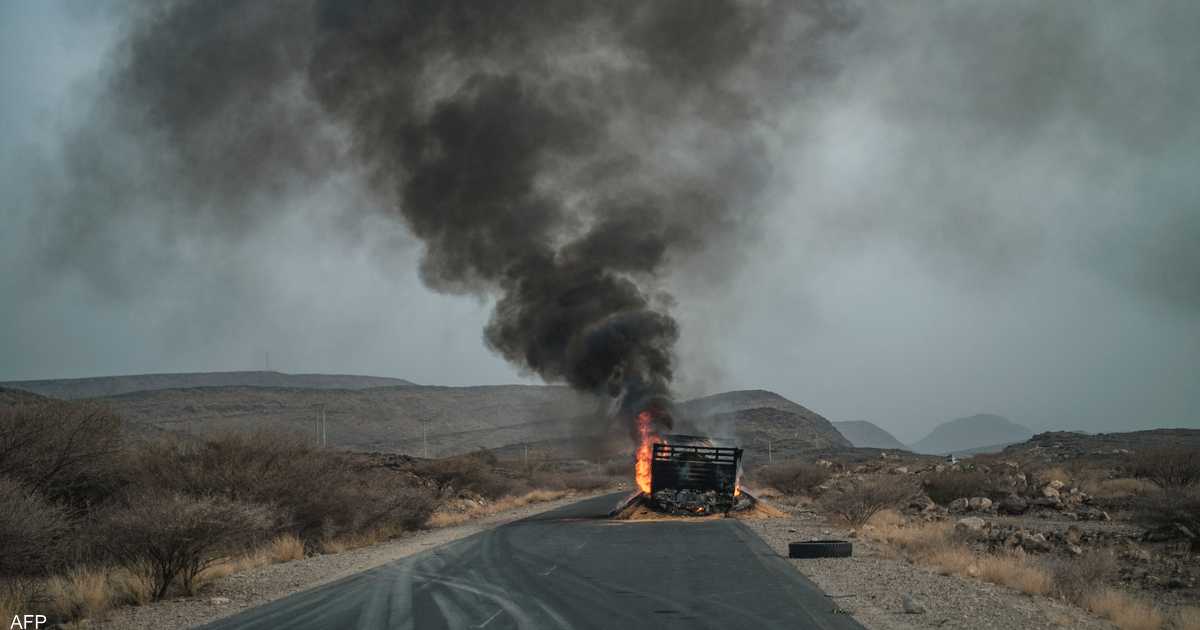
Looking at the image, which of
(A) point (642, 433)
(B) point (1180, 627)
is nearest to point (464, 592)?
(B) point (1180, 627)

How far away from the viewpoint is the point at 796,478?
5244cm

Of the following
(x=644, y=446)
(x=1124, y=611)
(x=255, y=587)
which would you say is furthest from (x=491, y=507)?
(x=1124, y=611)

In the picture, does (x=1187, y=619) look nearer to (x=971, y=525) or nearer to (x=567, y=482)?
(x=971, y=525)

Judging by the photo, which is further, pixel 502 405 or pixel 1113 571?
pixel 502 405

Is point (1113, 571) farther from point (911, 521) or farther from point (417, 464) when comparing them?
point (417, 464)

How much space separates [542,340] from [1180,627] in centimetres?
3370

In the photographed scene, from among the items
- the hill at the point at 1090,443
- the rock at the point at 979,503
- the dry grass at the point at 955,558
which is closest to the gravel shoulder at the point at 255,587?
the dry grass at the point at 955,558

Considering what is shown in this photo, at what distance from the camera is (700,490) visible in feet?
110

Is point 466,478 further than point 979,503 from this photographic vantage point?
Yes

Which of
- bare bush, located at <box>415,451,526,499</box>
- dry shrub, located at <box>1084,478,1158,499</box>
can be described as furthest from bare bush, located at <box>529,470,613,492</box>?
dry shrub, located at <box>1084,478,1158,499</box>

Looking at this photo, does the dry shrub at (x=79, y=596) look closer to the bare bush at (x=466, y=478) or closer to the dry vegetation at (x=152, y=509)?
the dry vegetation at (x=152, y=509)

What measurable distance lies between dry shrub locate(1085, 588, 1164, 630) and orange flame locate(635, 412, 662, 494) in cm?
2127

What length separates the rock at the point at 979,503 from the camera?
3556 centimetres

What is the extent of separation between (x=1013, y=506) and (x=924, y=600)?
2243cm
